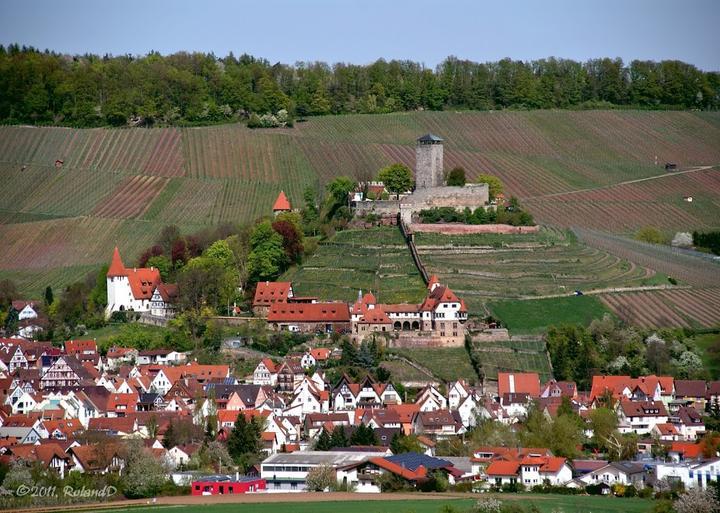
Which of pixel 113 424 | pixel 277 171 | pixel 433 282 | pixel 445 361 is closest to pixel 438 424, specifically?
pixel 445 361

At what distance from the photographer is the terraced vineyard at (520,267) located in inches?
3733

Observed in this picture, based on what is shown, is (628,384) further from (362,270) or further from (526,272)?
(362,270)

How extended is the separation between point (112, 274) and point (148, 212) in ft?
71.6

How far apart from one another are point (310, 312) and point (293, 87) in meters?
62.5

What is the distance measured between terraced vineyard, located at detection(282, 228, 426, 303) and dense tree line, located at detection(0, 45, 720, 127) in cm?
4390

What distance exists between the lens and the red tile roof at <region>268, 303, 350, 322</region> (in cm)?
9094

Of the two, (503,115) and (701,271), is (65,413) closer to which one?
(701,271)

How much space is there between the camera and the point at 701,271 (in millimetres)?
104625

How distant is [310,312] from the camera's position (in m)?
91.4

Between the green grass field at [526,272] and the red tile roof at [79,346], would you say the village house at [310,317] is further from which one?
the red tile roof at [79,346]

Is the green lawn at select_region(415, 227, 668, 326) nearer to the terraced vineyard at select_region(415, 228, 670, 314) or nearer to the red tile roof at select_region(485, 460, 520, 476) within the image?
the terraced vineyard at select_region(415, 228, 670, 314)

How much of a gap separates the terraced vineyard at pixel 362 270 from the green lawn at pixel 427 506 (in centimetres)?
2957

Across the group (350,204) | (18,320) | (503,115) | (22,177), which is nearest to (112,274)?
(18,320)

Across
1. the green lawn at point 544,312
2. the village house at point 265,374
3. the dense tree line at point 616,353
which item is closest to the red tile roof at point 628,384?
the dense tree line at point 616,353
